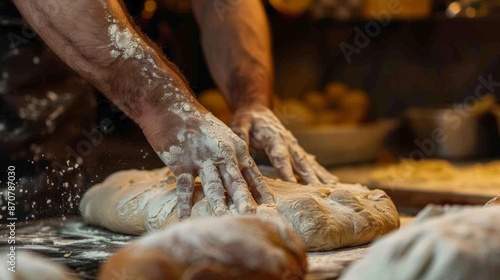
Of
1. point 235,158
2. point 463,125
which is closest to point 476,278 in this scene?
point 235,158

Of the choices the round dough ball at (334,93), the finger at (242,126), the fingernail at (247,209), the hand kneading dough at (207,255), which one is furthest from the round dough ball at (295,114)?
the hand kneading dough at (207,255)

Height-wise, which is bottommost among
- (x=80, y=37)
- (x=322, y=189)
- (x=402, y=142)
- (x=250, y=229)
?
(x=402, y=142)

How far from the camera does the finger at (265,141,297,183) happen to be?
2.33 m

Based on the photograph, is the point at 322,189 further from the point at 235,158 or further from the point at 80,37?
the point at 80,37

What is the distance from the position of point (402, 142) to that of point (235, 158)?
294 centimetres

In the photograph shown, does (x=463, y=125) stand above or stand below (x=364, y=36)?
below

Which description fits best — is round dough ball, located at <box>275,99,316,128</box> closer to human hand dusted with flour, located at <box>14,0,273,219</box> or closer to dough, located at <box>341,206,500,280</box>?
human hand dusted with flour, located at <box>14,0,273,219</box>

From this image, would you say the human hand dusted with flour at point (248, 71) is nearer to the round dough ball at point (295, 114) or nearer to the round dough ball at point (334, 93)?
the round dough ball at point (295, 114)

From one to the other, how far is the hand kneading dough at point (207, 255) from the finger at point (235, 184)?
0.56 meters

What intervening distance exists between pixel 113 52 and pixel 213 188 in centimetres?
37

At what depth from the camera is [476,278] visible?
118 centimetres

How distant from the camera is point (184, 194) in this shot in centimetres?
198

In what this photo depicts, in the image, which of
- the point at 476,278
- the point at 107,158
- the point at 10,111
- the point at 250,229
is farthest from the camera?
the point at 10,111

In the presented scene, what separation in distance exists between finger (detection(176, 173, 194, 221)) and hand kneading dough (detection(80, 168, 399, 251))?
19 millimetres
